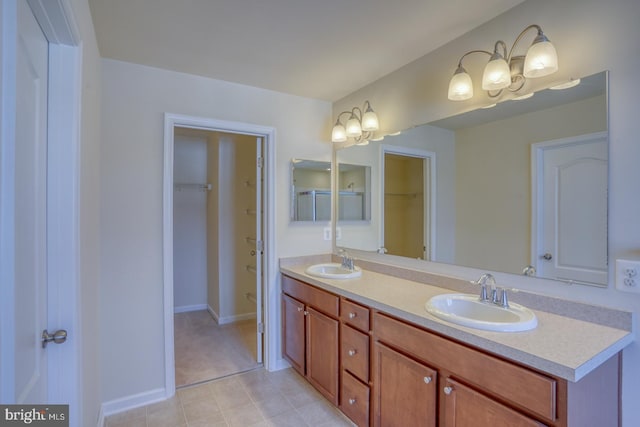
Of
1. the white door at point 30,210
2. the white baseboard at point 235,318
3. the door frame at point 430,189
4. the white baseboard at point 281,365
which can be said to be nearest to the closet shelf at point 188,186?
the white baseboard at point 235,318

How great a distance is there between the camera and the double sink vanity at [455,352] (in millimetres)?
1061

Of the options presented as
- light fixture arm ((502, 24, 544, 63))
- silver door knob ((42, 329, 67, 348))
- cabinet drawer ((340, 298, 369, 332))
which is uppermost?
light fixture arm ((502, 24, 544, 63))

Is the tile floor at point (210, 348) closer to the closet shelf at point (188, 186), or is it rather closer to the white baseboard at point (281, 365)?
the white baseboard at point (281, 365)

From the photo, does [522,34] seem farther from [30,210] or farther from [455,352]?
[30,210]

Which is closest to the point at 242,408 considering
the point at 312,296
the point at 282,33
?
the point at 312,296

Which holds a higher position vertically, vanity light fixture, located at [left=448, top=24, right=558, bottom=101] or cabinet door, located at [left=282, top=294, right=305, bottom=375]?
vanity light fixture, located at [left=448, top=24, right=558, bottom=101]

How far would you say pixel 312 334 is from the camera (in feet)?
7.48

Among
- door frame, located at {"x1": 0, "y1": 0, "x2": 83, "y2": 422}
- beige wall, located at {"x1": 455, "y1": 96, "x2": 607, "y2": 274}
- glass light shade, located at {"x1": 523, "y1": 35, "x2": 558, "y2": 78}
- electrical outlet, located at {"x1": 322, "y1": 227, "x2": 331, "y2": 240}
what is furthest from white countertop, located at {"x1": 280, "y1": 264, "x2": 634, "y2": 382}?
door frame, located at {"x1": 0, "y1": 0, "x2": 83, "y2": 422}

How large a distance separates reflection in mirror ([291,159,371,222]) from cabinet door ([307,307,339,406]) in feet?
2.93

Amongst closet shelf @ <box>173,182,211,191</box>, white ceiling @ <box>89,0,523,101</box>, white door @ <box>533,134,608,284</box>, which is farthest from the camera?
closet shelf @ <box>173,182,211,191</box>

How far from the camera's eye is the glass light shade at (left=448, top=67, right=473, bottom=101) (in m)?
1.73

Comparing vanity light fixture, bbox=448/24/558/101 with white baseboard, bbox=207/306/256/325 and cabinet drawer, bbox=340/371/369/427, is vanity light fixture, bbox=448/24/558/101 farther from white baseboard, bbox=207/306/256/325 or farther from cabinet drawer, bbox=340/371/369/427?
white baseboard, bbox=207/306/256/325

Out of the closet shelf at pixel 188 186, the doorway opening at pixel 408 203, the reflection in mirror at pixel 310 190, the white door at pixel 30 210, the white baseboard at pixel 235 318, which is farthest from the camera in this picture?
the closet shelf at pixel 188 186

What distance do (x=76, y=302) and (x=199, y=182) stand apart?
11.0 feet
